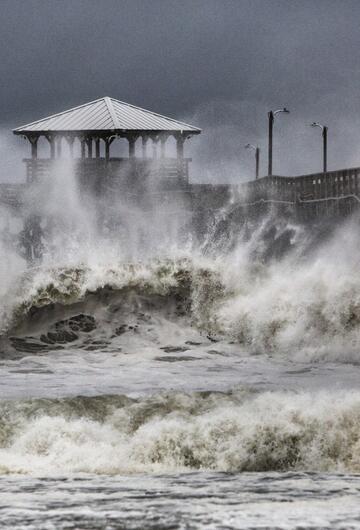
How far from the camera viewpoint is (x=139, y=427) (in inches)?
472

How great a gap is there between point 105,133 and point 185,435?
3255 centimetres

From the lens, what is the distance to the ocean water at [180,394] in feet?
29.7

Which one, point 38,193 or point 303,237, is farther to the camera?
point 38,193

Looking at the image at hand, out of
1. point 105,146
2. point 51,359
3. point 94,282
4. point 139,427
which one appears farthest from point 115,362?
point 105,146

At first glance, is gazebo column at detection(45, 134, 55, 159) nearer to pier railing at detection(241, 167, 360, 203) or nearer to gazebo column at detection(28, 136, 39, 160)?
gazebo column at detection(28, 136, 39, 160)

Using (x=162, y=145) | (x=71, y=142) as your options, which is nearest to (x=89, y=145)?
(x=71, y=142)

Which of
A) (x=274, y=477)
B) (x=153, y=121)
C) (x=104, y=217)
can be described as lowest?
(x=274, y=477)

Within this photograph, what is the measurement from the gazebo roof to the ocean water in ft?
44.9

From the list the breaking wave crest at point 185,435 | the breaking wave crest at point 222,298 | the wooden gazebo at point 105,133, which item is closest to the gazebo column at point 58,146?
the wooden gazebo at point 105,133

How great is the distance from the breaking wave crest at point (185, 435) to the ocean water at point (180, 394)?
0.07 ft

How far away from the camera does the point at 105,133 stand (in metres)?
43.2

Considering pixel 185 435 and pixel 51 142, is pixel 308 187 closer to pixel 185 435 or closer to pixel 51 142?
pixel 51 142

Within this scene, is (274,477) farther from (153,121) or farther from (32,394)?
(153,121)

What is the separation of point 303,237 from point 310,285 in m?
13.4
